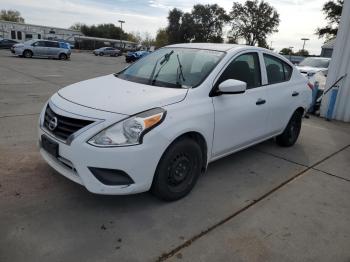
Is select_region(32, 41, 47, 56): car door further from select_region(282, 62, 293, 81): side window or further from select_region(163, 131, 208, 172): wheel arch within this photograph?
select_region(163, 131, 208, 172): wheel arch

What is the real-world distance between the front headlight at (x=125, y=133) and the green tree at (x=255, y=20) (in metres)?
65.4

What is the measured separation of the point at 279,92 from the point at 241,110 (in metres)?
1.11

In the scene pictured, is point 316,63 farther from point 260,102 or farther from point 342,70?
point 260,102

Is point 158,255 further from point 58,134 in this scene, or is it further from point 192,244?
point 58,134

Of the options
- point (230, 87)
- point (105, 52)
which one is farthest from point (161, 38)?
point (230, 87)

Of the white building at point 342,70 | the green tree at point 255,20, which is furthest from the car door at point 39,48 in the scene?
the green tree at point 255,20

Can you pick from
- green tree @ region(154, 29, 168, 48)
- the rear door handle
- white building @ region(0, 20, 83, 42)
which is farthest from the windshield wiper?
green tree @ region(154, 29, 168, 48)

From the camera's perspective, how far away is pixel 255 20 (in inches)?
2542

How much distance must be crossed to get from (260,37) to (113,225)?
68.4 m

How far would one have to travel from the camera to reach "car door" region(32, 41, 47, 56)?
2551 cm

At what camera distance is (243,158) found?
15.8 ft

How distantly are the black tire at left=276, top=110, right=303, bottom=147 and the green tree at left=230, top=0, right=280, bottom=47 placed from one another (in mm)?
62301

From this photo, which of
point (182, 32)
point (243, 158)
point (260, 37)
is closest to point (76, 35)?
point (182, 32)

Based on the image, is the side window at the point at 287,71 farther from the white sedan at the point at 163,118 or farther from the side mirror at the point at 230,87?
the side mirror at the point at 230,87
